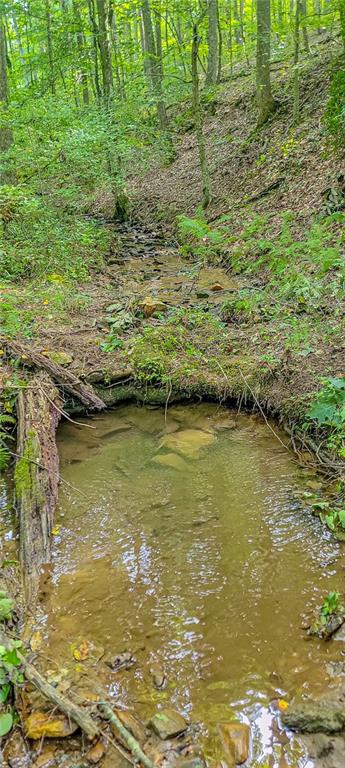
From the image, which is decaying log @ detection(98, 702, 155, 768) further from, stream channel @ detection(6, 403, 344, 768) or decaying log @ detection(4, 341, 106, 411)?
decaying log @ detection(4, 341, 106, 411)

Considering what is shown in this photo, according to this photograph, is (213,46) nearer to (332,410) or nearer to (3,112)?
(3,112)

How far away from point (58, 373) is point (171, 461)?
5.57 ft

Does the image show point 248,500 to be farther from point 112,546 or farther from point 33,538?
point 33,538

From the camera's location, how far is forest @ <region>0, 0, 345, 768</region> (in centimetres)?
262

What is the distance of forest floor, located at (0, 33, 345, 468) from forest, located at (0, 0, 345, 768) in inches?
1.6

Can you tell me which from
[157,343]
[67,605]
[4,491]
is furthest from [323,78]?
[67,605]

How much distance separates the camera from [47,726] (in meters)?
2.49

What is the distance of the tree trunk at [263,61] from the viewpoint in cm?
1164

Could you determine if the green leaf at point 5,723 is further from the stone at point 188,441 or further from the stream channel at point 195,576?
the stone at point 188,441

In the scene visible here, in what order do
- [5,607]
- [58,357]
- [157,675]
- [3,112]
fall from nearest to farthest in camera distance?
[157,675] → [5,607] → [58,357] → [3,112]

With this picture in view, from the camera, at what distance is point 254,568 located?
12.0 feet

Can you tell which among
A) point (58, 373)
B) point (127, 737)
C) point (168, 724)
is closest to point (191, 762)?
point (168, 724)

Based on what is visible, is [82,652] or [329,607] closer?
[82,652]

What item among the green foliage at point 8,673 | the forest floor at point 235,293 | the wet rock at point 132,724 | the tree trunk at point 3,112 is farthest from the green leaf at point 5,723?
the tree trunk at point 3,112
